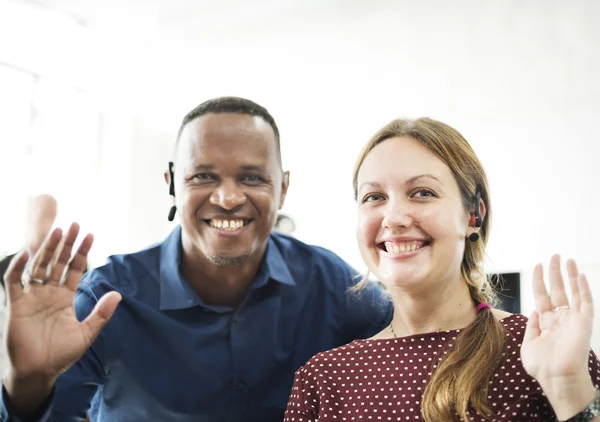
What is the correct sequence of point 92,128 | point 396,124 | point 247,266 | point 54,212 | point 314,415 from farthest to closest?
point 92,128
point 247,266
point 396,124
point 314,415
point 54,212

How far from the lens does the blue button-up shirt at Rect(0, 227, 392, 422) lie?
1.78m

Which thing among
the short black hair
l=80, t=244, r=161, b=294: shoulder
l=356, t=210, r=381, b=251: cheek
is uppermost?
the short black hair

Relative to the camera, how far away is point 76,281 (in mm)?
1361

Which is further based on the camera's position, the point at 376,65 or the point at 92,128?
the point at 92,128

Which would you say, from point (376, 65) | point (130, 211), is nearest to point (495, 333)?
point (376, 65)

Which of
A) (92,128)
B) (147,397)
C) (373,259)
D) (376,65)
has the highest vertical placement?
(376,65)

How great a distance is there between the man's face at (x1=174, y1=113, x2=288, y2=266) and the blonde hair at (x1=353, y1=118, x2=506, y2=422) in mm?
306

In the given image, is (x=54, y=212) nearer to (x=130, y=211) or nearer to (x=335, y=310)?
(x=335, y=310)

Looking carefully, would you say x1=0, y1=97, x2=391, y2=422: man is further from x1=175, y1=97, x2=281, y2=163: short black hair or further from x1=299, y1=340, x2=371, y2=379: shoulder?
x1=299, y1=340, x2=371, y2=379: shoulder

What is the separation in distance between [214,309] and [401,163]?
0.66 metres

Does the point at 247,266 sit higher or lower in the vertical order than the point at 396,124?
lower

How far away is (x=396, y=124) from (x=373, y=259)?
1.09 ft

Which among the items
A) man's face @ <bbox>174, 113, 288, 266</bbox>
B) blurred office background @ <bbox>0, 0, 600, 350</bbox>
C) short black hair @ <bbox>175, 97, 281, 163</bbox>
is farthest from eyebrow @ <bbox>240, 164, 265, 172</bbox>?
blurred office background @ <bbox>0, 0, 600, 350</bbox>

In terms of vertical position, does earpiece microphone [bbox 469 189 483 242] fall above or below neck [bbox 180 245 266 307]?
above
